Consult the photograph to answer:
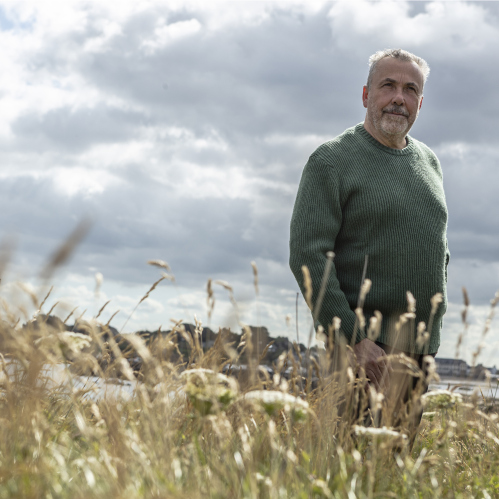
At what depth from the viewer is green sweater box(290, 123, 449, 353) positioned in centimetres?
320

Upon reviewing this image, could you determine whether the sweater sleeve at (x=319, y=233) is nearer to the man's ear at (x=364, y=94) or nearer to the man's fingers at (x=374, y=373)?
the man's fingers at (x=374, y=373)

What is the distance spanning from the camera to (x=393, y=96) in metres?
3.65

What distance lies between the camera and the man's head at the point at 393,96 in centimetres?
364

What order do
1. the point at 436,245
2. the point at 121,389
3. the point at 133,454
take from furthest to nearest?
the point at 436,245
the point at 121,389
the point at 133,454

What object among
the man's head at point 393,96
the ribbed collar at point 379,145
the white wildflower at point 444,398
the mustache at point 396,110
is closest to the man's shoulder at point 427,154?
the ribbed collar at point 379,145

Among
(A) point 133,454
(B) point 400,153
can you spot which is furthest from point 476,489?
(B) point 400,153

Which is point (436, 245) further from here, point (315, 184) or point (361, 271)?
point (315, 184)

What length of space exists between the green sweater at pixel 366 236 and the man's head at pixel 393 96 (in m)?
0.24

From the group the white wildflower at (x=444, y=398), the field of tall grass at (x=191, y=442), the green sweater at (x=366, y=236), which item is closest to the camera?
the field of tall grass at (x=191, y=442)

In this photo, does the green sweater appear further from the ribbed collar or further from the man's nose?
the man's nose

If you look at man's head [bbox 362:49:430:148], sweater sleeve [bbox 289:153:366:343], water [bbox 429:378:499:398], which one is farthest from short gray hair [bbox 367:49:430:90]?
water [bbox 429:378:499:398]

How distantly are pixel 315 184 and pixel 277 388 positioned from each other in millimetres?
1313

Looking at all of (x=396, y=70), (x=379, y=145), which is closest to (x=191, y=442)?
(x=379, y=145)

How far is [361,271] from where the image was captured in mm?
3289
